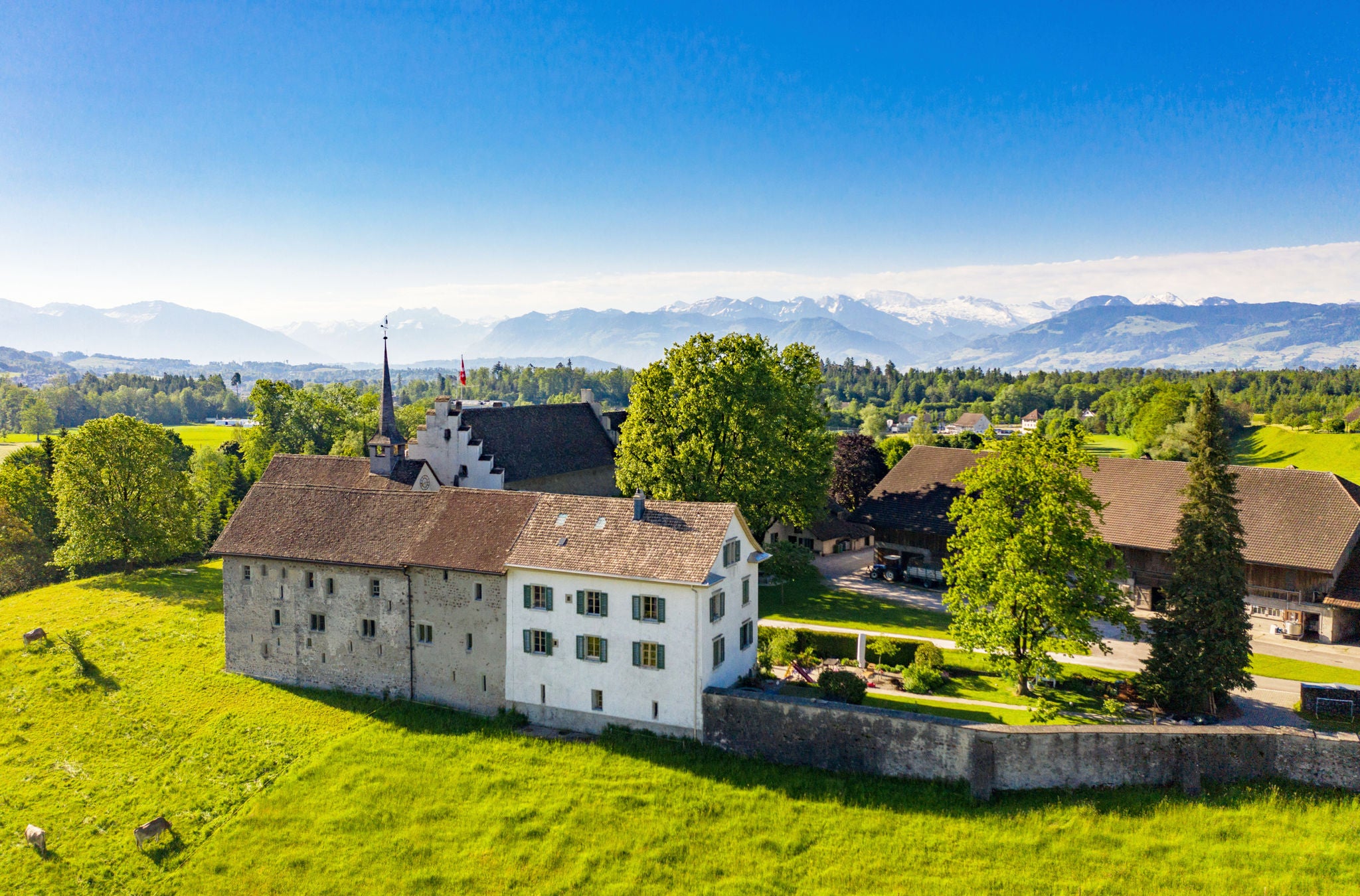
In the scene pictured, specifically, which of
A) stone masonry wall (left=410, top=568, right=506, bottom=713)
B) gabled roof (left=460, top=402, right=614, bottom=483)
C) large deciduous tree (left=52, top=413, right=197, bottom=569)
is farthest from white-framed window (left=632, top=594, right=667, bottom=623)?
large deciduous tree (left=52, top=413, right=197, bottom=569)

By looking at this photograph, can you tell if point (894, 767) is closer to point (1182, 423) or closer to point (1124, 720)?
point (1124, 720)

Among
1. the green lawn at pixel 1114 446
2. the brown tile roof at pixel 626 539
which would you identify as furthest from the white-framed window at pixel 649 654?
the green lawn at pixel 1114 446

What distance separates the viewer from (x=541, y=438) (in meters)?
67.5

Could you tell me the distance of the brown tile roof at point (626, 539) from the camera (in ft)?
117

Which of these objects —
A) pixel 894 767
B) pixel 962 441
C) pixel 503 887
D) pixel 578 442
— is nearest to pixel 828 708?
pixel 894 767

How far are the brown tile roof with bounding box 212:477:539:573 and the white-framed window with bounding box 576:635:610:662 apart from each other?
5302 millimetres

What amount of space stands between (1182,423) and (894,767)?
93208 mm

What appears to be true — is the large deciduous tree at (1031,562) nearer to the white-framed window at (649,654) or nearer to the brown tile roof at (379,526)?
the white-framed window at (649,654)

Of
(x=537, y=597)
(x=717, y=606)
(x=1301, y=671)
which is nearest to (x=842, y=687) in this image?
(x=717, y=606)

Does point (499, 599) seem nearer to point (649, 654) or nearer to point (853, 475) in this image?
point (649, 654)

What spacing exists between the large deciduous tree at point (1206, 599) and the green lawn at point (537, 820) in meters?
5.09

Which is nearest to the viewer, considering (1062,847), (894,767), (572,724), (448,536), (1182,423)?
(1062,847)

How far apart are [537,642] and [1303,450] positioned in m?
111

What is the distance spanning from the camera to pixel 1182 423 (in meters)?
105
